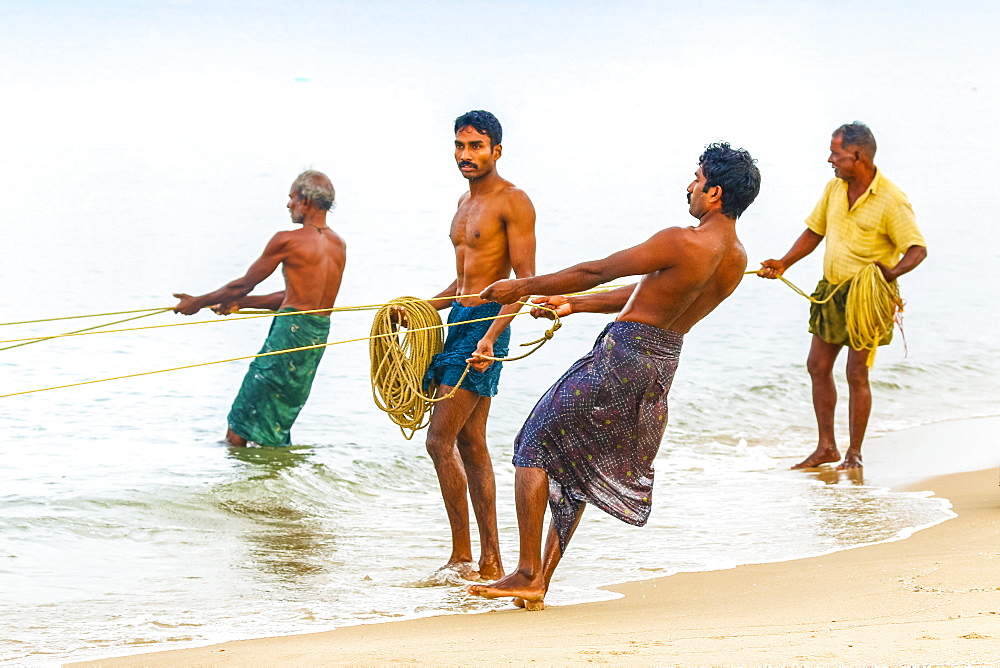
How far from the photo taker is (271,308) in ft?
→ 25.9

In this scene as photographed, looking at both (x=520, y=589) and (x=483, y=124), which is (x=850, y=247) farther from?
(x=520, y=589)

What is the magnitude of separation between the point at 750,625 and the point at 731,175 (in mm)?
1479

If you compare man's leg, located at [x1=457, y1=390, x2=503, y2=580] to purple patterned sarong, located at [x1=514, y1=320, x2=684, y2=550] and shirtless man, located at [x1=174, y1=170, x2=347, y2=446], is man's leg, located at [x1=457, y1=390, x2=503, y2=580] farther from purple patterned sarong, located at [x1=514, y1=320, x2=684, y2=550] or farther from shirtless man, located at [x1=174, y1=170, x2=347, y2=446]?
shirtless man, located at [x1=174, y1=170, x2=347, y2=446]

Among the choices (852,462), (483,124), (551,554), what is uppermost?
(483,124)

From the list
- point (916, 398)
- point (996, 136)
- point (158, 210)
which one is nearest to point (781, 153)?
point (996, 136)

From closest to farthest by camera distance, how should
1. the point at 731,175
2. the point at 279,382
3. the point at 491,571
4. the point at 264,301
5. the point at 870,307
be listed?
1. the point at 731,175
2. the point at 491,571
3. the point at 870,307
4. the point at 279,382
5. the point at 264,301

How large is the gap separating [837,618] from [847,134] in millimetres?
3902

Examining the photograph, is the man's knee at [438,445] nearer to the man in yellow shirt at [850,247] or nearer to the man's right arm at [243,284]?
the man's right arm at [243,284]

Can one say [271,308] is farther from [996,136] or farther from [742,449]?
[996,136]

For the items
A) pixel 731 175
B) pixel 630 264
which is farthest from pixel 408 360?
pixel 731 175

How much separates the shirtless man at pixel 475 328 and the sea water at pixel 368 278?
1.16 feet

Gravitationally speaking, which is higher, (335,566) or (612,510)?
(612,510)

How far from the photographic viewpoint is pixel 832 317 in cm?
729

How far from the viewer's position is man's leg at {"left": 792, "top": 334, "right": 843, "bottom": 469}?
744cm
